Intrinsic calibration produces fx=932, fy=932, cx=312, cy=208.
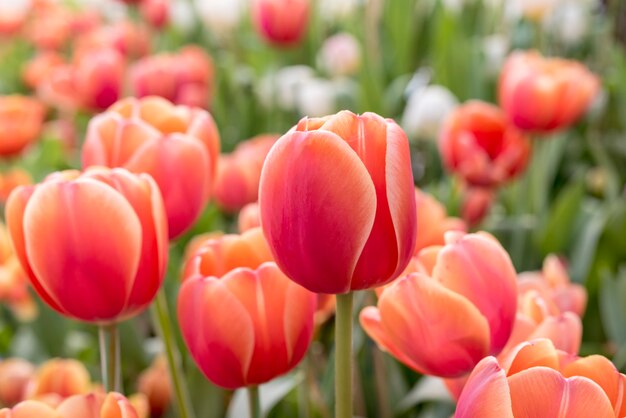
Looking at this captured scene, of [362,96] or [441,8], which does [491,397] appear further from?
[441,8]

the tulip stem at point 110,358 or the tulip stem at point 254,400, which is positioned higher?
the tulip stem at point 110,358

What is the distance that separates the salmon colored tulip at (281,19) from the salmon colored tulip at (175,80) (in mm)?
113

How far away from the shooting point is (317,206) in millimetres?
337

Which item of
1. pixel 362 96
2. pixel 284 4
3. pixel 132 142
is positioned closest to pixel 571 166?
pixel 362 96

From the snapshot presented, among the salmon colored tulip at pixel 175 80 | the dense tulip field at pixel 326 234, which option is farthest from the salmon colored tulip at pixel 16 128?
the salmon colored tulip at pixel 175 80

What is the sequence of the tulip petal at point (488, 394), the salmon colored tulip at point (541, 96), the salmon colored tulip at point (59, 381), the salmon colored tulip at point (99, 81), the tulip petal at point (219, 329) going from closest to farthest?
the tulip petal at point (488, 394)
the tulip petal at point (219, 329)
the salmon colored tulip at point (59, 381)
the salmon colored tulip at point (541, 96)
the salmon colored tulip at point (99, 81)

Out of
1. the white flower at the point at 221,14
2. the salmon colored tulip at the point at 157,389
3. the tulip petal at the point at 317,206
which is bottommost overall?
the white flower at the point at 221,14

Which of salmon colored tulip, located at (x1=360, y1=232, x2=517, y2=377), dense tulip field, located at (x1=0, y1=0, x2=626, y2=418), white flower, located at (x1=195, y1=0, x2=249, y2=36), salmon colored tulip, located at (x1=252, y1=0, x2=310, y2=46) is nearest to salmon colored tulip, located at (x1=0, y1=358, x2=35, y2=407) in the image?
dense tulip field, located at (x1=0, y1=0, x2=626, y2=418)

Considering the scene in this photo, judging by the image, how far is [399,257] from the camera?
0.35 metres

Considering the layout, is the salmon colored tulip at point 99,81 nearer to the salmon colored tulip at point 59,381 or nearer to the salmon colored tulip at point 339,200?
the salmon colored tulip at point 59,381

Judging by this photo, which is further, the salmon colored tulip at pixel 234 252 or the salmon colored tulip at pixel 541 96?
the salmon colored tulip at pixel 541 96

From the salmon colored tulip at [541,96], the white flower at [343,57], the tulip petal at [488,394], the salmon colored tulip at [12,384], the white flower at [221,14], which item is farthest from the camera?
the white flower at [221,14]

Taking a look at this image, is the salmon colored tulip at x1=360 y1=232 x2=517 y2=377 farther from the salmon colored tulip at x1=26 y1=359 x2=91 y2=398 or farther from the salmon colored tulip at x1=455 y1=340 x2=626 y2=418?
the salmon colored tulip at x1=26 y1=359 x2=91 y2=398

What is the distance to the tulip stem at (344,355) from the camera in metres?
0.36
